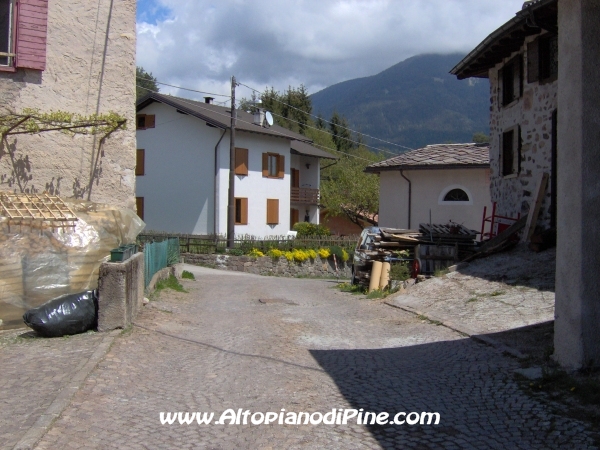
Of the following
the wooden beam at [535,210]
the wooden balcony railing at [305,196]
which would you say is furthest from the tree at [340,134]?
the wooden beam at [535,210]

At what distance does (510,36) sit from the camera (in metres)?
15.7

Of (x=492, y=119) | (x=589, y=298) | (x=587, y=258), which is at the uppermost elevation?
(x=492, y=119)

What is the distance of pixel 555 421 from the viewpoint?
5273 mm

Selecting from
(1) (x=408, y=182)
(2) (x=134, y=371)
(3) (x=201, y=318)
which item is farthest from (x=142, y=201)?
(2) (x=134, y=371)

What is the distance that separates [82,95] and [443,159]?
16.4m

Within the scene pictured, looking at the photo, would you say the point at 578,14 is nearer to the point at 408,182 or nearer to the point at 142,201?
the point at 408,182

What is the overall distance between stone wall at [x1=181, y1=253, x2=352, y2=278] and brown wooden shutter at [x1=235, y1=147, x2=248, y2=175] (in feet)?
21.6

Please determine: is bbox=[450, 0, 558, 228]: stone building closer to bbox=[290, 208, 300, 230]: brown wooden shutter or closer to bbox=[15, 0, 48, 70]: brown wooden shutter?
bbox=[15, 0, 48, 70]: brown wooden shutter

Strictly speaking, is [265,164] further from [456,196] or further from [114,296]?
[114,296]

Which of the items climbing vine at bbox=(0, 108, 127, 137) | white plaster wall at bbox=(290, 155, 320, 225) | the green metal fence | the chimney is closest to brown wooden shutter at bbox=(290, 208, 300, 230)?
white plaster wall at bbox=(290, 155, 320, 225)

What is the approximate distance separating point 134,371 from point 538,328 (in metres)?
5.19

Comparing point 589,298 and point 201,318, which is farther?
point 201,318

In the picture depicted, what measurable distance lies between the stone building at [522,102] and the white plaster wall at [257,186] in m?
19.1

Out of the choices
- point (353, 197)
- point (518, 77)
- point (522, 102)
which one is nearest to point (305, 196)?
point (353, 197)
